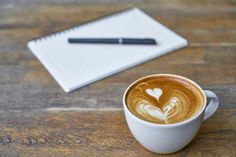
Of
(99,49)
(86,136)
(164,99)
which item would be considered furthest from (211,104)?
(99,49)

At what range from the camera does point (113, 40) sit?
2.89ft

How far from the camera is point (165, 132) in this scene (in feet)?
1.80

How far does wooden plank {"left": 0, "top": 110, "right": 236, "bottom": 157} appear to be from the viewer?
0.62 m

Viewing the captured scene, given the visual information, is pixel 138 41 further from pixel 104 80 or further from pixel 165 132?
pixel 165 132

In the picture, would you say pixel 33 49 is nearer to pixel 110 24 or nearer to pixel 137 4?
pixel 110 24

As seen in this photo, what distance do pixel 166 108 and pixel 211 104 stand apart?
94 millimetres

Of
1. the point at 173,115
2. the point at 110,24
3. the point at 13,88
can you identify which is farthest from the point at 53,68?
the point at 173,115

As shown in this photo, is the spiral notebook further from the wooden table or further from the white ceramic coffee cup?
the white ceramic coffee cup

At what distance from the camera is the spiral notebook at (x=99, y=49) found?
31.4 inches

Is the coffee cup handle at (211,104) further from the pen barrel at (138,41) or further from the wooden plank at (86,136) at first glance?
the pen barrel at (138,41)

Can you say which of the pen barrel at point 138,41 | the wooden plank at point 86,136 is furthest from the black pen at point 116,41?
the wooden plank at point 86,136

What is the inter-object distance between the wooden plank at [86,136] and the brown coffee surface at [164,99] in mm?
75

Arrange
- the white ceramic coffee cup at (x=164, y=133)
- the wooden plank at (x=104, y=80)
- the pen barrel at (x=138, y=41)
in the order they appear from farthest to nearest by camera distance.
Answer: the pen barrel at (x=138, y=41), the wooden plank at (x=104, y=80), the white ceramic coffee cup at (x=164, y=133)

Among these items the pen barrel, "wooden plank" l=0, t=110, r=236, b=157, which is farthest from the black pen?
"wooden plank" l=0, t=110, r=236, b=157
